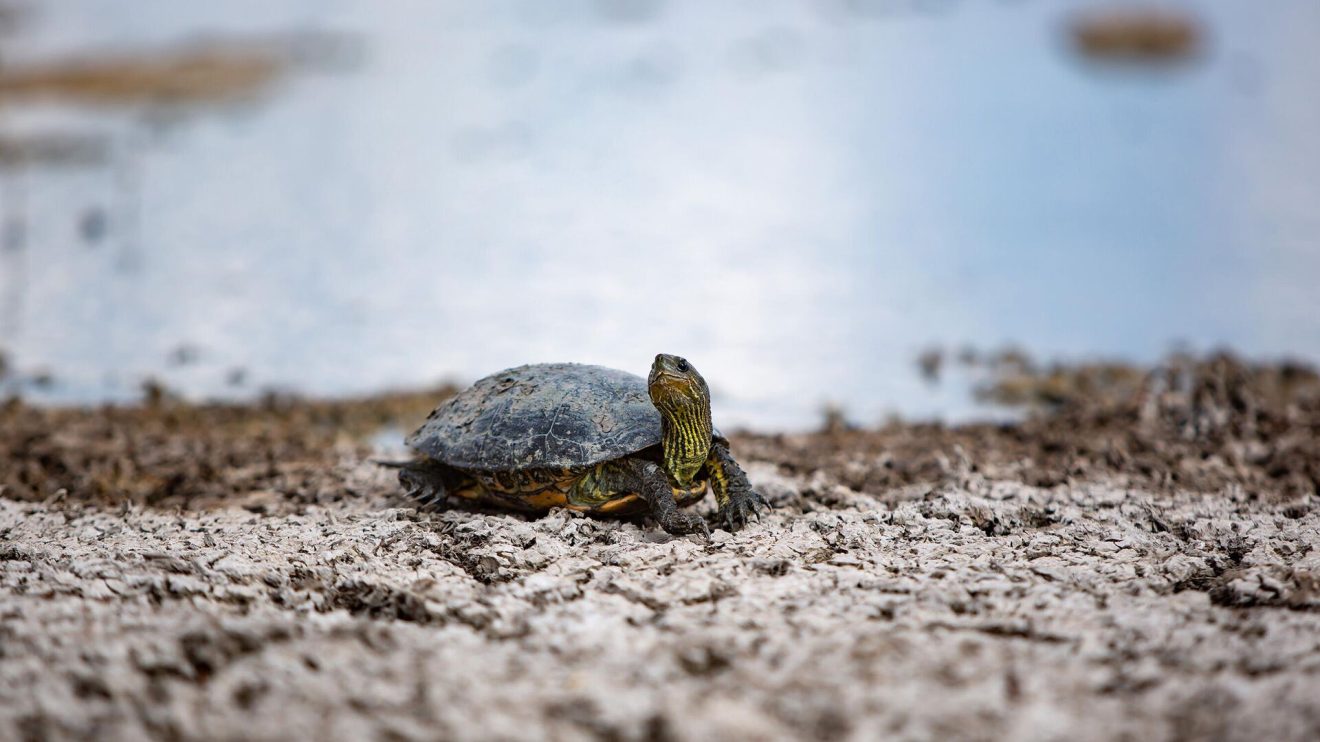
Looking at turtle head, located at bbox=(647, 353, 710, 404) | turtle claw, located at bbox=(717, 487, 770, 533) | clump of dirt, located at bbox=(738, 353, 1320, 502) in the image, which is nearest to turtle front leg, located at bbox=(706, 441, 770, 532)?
turtle claw, located at bbox=(717, 487, 770, 533)

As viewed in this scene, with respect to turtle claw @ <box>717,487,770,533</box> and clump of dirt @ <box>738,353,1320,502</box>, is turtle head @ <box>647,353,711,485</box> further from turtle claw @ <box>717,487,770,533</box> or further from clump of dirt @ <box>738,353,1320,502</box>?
clump of dirt @ <box>738,353,1320,502</box>

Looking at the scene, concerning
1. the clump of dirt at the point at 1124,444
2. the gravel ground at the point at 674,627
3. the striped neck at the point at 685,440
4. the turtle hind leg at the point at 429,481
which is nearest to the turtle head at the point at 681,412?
the striped neck at the point at 685,440

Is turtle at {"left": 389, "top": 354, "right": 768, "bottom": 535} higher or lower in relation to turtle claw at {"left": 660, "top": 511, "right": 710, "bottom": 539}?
higher

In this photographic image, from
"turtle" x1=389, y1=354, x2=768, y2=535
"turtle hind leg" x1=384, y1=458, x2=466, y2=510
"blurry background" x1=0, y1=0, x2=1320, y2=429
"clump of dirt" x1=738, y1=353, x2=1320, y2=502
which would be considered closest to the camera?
"turtle" x1=389, y1=354, x2=768, y2=535

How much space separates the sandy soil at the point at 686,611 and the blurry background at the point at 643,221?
154 inches

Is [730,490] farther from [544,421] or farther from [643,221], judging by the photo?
[643,221]

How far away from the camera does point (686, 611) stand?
12.8 feet

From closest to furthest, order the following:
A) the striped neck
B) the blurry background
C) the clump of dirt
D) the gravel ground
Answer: the gravel ground, the striped neck, the clump of dirt, the blurry background

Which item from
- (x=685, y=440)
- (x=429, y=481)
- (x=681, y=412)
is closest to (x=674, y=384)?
(x=681, y=412)

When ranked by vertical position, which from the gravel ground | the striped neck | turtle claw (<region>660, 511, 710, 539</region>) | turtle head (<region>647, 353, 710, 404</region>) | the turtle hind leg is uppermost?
turtle head (<region>647, 353, 710, 404</region>)

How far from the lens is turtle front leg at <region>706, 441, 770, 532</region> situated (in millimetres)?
5191

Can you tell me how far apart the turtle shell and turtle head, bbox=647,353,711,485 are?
10 centimetres

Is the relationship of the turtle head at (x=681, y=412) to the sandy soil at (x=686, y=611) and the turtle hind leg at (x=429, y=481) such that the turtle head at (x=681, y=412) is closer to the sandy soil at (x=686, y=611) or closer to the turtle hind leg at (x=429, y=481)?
the sandy soil at (x=686, y=611)

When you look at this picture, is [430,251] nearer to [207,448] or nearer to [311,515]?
[207,448]
